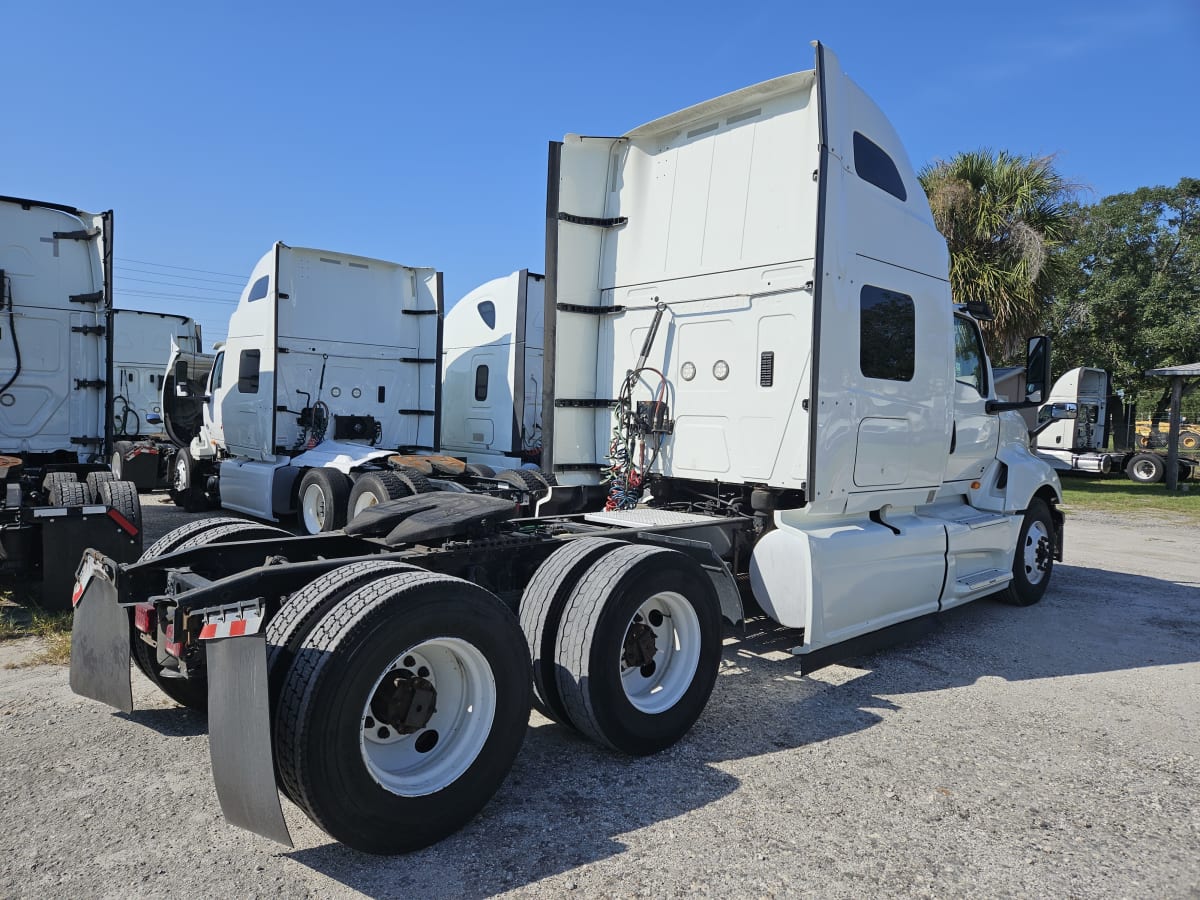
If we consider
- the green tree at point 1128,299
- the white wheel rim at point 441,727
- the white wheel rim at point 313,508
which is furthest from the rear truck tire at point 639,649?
the green tree at point 1128,299

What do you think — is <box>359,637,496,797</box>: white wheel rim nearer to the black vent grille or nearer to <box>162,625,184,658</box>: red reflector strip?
<box>162,625,184,658</box>: red reflector strip

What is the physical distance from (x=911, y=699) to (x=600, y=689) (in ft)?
7.36

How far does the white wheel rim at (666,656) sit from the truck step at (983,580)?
294 cm

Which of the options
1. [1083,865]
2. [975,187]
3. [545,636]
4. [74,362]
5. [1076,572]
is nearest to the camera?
[1083,865]

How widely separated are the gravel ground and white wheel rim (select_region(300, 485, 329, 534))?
4.40 m

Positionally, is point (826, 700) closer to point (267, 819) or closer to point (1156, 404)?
point (267, 819)

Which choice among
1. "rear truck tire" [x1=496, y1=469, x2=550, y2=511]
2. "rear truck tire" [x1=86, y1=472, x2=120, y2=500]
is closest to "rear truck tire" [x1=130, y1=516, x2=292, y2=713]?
"rear truck tire" [x1=496, y1=469, x2=550, y2=511]

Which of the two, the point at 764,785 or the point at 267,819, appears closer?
the point at 267,819

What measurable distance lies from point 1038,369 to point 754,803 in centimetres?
460

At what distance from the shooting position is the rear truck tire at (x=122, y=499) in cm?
641

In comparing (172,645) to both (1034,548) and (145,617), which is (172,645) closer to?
(145,617)

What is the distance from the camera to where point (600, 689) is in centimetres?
364

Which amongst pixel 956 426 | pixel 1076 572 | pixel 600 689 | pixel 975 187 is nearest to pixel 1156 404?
pixel 975 187

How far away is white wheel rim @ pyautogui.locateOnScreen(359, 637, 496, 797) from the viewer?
310cm
